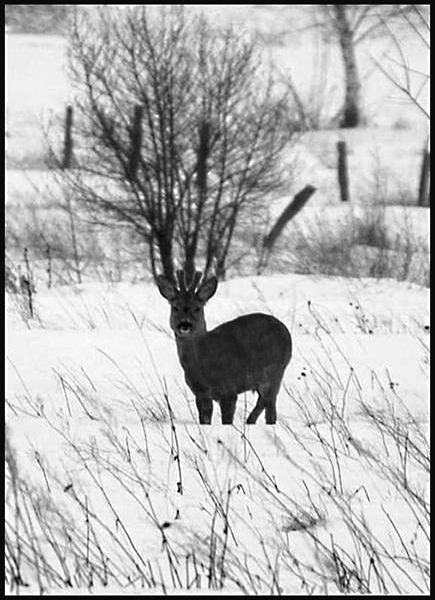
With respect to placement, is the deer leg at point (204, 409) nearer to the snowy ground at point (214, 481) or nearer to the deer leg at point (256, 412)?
the snowy ground at point (214, 481)

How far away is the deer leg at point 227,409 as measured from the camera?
6738mm

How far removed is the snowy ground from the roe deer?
21 centimetres

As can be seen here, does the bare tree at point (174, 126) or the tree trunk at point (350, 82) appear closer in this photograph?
the bare tree at point (174, 126)

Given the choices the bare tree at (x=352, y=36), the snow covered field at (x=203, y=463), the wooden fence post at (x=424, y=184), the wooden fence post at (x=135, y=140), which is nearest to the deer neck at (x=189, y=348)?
the snow covered field at (x=203, y=463)

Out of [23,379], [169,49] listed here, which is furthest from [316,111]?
[23,379]

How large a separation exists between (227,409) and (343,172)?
23.1 m

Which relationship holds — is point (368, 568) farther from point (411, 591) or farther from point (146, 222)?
point (146, 222)

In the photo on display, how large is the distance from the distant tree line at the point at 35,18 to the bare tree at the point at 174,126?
14191 millimetres

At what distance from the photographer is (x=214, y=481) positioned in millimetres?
5422

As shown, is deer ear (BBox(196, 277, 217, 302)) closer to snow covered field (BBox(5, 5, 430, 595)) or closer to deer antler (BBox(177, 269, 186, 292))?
deer antler (BBox(177, 269, 186, 292))

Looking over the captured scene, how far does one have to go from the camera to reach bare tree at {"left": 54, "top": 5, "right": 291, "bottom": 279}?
2020 centimetres

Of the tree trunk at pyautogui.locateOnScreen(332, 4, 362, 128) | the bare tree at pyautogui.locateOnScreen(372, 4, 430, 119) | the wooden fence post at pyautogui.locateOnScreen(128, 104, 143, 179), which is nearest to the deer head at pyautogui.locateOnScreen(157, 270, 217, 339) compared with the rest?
the bare tree at pyautogui.locateOnScreen(372, 4, 430, 119)

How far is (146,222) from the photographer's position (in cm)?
2258

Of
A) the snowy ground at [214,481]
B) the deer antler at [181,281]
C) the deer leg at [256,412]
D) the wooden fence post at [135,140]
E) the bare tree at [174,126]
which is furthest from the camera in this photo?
the wooden fence post at [135,140]
